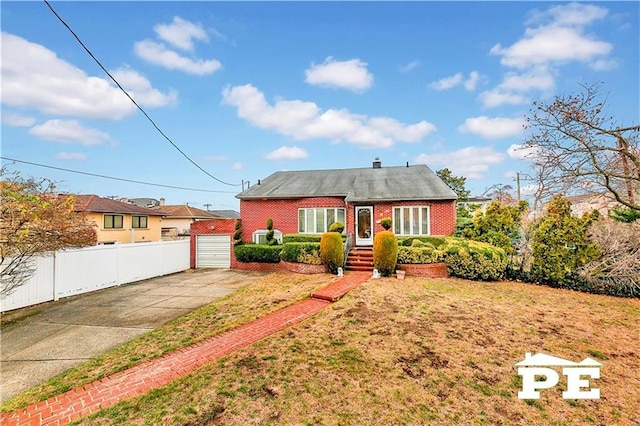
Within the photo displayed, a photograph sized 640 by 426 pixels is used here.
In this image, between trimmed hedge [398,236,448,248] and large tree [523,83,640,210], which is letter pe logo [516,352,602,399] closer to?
large tree [523,83,640,210]

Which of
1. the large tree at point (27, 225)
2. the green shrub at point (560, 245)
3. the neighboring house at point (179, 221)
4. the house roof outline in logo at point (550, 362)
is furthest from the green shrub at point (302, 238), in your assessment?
the neighboring house at point (179, 221)

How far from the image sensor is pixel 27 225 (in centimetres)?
723

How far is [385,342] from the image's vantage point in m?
5.61

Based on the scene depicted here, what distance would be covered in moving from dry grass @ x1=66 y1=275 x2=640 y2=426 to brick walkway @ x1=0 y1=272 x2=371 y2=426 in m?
0.32

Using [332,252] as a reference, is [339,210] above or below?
above

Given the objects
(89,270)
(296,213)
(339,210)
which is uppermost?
(339,210)

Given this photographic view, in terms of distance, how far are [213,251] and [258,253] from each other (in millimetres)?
3298

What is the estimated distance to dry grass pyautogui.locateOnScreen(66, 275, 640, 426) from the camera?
3480 millimetres

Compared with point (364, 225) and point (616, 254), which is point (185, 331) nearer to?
point (364, 225)

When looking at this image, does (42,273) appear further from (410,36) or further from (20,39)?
(410,36)

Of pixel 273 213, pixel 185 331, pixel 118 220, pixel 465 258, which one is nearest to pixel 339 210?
pixel 273 213

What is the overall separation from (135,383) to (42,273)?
7945 mm

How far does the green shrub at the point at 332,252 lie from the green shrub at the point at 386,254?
1.62 metres

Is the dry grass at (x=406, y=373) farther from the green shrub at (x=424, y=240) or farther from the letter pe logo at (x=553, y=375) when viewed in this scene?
the green shrub at (x=424, y=240)
